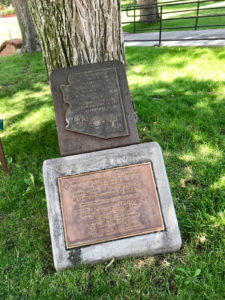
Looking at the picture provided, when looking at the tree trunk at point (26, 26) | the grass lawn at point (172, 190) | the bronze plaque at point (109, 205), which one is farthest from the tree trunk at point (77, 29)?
the tree trunk at point (26, 26)

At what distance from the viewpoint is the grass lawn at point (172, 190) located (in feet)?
6.72

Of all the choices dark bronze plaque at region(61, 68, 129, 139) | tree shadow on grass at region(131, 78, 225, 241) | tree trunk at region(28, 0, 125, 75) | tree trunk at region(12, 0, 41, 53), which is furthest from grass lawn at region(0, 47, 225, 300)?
tree trunk at region(12, 0, 41, 53)

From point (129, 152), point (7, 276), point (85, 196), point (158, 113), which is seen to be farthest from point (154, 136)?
point (7, 276)

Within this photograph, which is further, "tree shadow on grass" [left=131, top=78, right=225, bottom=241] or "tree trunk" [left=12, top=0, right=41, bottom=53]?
"tree trunk" [left=12, top=0, right=41, bottom=53]

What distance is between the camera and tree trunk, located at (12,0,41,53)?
880 centimetres

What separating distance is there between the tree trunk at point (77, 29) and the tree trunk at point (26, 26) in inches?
281

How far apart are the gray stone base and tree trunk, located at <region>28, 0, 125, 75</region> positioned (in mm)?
1347

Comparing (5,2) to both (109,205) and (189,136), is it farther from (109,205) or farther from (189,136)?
(109,205)

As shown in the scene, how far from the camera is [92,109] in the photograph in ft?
8.48

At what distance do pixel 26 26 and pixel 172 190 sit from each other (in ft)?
29.2

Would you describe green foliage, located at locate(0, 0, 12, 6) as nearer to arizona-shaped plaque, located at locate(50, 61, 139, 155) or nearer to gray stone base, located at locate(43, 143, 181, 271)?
arizona-shaped plaque, located at locate(50, 61, 139, 155)

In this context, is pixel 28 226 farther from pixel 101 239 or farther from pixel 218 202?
pixel 218 202

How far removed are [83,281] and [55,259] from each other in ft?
0.98

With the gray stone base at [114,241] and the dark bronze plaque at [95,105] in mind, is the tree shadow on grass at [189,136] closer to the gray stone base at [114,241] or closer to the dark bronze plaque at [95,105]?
the gray stone base at [114,241]
